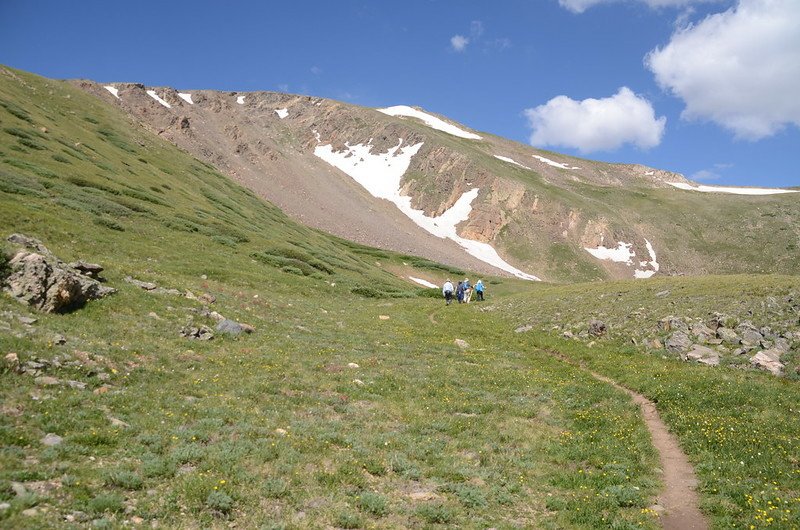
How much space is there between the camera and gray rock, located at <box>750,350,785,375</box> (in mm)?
20516

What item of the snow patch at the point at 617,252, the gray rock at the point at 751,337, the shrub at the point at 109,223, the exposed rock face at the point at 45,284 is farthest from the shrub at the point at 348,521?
the snow patch at the point at 617,252

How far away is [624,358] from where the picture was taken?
24.8 m

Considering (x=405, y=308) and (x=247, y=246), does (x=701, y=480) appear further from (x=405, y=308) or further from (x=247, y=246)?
(x=247, y=246)

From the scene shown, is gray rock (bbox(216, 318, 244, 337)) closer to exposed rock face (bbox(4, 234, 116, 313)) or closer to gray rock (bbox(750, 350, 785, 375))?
exposed rock face (bbox(4, 234, 116, 313))

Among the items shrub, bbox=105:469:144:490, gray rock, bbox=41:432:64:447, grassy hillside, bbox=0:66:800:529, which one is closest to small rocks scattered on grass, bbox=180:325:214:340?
grassy hillside, bbox=0:66:800:529

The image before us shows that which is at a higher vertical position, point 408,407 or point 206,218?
point 206,218

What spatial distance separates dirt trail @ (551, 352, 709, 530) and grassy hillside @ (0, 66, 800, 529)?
0.34 meters

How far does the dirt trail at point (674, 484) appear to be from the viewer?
1070cm

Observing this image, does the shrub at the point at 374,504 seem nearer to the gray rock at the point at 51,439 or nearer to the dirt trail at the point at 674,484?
the dirt trail at the point at 674,484

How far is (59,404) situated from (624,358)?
78.4ft

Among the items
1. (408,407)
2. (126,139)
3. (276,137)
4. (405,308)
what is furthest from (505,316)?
(276,137)

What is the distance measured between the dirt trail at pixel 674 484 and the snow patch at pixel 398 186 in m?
107

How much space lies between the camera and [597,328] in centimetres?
3059

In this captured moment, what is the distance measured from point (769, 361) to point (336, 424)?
19252 millimetres
